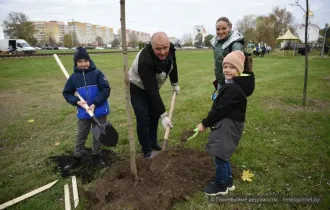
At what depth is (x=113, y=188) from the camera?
9.86 ft

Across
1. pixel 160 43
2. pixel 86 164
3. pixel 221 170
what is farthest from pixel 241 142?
pixel 86 164

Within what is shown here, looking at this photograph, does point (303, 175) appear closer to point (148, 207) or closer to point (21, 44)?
point (148, 207)

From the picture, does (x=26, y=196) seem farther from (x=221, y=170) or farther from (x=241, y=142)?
(x=241, y=142)

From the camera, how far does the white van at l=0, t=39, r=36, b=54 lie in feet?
103

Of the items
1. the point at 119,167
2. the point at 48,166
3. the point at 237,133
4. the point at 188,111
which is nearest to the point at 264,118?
the point at 188,111

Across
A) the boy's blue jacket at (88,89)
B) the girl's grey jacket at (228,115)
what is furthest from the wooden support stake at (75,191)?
the girl's grey jacket at (228,115)

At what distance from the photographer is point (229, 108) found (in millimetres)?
2561

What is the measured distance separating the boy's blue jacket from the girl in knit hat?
165 cm

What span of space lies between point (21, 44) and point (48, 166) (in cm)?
3413

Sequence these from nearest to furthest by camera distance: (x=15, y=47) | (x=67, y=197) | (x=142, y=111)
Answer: (x=67, y=197), (x=142, y=111), (x=15, y=47)

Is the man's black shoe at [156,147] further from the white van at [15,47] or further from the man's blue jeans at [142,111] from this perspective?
the white van at [15,47]

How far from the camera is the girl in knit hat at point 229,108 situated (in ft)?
8.36

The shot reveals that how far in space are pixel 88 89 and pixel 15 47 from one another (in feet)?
114

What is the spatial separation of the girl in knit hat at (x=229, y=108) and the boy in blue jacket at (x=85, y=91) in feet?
5.46
